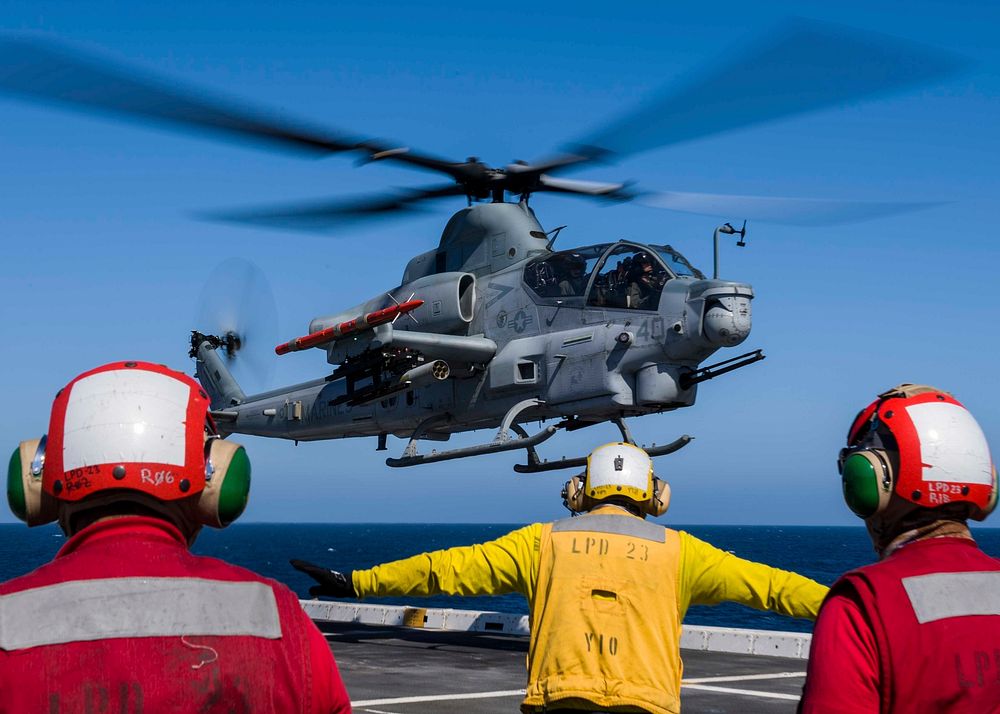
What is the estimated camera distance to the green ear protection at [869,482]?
300 cm

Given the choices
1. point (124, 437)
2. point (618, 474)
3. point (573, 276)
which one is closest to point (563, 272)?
point (573, 276)

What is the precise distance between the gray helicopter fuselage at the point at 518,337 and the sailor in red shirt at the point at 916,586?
11.9 metres

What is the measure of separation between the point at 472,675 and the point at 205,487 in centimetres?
987

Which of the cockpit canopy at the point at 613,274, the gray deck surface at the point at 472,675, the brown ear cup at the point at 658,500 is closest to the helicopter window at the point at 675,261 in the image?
the cockpit canopy at the point at 613,274

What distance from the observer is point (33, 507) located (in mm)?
2529

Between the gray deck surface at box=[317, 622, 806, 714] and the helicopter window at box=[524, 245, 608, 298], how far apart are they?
187 inches

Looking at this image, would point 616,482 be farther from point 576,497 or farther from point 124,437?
point 124,437

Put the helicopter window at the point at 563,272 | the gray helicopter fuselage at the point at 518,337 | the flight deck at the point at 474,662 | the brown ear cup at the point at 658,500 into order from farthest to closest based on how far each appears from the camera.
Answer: the helicopter window at the point at 563,272, the gray helicopter fuselage at the point at 518,337, the flight deck at the point at 474,662, the brown ear cup at the point at 658,500

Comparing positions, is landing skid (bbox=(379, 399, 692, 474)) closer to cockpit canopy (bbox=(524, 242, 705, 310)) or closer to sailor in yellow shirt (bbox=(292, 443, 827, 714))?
cockpit canopy (bbox=(524, 242, 705, 310))

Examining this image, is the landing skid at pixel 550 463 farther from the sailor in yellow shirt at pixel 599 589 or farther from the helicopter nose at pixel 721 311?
the sailor in yellow shirt at pixel 599 589

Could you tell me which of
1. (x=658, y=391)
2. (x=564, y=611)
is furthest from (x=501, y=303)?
(x=564, y=611)

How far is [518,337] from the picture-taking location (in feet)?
55.8

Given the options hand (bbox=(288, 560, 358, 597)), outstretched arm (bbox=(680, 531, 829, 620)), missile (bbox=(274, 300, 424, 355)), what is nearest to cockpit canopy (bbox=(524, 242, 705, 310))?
missile (bbox=(274, 300, 424, 355))

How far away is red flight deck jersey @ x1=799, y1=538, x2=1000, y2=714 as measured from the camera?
2.60 m
